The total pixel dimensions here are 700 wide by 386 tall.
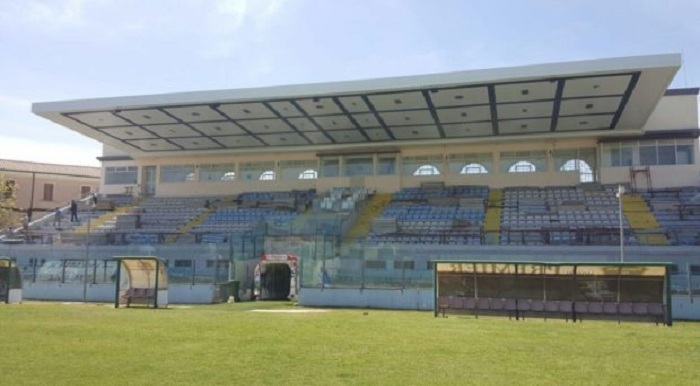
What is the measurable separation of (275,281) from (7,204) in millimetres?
31892

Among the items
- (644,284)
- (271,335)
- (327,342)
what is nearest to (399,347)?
(327,342)

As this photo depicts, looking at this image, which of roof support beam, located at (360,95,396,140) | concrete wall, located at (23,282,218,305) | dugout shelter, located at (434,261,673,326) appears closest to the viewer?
dugout shelter, located at (434,261,673,326)

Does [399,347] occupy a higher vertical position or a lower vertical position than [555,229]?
lower

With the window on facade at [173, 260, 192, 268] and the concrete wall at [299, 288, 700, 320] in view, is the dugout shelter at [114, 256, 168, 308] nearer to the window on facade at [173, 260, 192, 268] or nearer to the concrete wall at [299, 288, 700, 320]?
the window on facade at [173, 260, 192, 268]

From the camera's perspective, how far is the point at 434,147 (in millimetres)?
44094

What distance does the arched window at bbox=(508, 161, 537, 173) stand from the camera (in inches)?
1667

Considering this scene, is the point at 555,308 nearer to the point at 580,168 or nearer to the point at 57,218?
the point at 580,168

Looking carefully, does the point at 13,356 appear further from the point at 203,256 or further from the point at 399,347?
the point at 203,256

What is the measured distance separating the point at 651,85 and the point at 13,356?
99.5 ft

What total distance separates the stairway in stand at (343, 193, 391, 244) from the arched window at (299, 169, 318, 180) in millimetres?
5489

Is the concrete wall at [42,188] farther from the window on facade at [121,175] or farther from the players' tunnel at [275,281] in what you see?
the players' tunnel at [275,281]

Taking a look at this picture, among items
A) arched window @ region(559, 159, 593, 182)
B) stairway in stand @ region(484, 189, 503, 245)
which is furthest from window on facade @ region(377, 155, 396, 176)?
arched window @ region(559, 159, 593, 182)

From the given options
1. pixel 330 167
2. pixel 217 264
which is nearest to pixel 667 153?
pixel 330 167

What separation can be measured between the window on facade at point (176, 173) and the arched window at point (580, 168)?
28.5 metres
